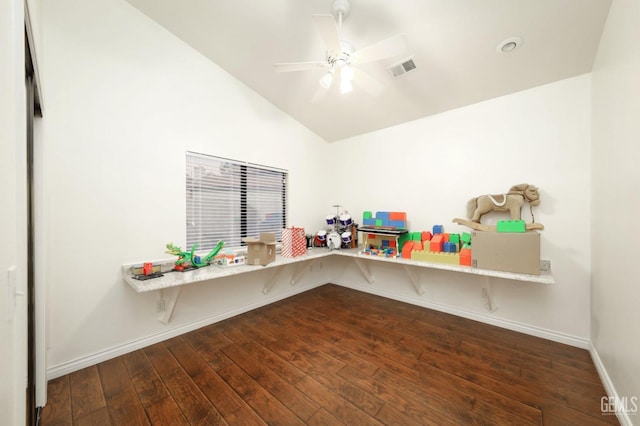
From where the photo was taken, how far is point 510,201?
93.4 inches

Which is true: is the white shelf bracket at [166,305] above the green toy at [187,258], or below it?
below

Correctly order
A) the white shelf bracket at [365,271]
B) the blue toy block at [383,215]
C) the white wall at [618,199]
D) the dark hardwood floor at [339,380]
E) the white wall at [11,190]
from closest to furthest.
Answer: the white wall at [11,190] < the white wall at [618,199] < the dark hardwood floor at [339,380] < the blue toy block at [383,215] < the white shelf bracket at [365,271]

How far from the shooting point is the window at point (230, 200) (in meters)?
2.59

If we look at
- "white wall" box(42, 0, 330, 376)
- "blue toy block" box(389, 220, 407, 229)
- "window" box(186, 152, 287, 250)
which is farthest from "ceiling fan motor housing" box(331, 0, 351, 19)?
"blue toy block" box(389, 220, 407, 229)

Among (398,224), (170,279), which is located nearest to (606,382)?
(398,224)

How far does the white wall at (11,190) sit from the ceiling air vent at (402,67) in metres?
2.43

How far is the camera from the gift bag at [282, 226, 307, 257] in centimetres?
289

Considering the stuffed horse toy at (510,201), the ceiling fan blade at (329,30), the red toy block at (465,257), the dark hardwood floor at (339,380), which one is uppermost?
the ceiling fan blade at (329,30)

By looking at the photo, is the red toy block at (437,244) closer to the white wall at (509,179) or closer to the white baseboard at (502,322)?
the white wall at (509,179)

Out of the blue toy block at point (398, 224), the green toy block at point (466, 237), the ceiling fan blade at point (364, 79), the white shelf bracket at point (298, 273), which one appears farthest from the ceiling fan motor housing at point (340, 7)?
the white shelf bracket at point (298, 273)

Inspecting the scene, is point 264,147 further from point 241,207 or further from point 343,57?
point 343,57

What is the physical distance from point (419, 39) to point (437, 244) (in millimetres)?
2014

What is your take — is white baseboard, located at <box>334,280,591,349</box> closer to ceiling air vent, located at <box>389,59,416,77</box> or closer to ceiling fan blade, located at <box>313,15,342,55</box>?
ceiling air vent, located at <box>389,59,416,77</box>

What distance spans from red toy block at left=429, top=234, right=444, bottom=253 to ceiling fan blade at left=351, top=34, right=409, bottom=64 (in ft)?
6.33
